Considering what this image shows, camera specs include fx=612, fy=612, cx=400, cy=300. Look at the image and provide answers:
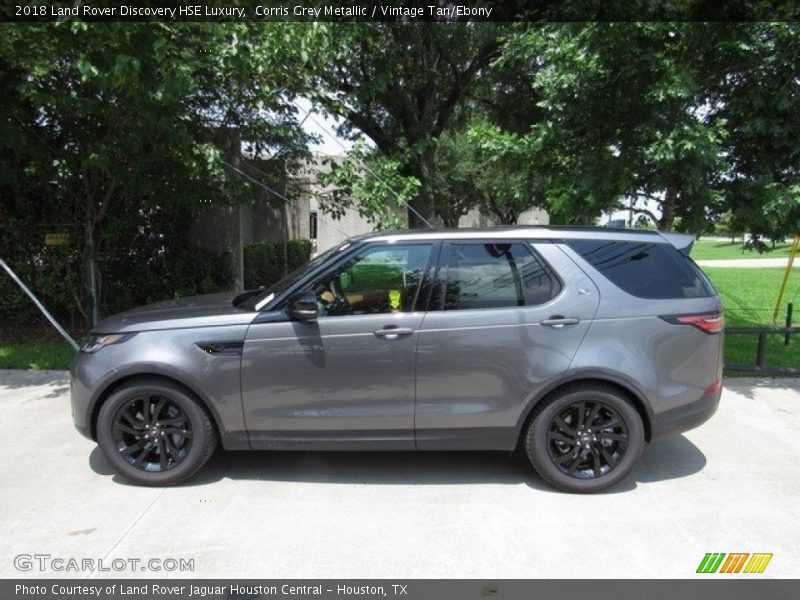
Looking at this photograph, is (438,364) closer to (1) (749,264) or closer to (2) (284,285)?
(2) (284,285)

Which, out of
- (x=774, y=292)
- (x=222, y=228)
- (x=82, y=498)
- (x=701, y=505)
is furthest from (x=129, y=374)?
(x=774, y=292)

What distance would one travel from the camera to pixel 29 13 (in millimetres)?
6023

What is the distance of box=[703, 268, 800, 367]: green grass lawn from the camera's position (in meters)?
7.96

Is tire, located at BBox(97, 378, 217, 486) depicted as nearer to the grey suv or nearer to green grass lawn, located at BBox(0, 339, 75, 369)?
the grey suv

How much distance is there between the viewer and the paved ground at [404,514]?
3287mm

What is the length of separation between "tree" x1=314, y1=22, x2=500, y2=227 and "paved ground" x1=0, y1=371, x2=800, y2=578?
25.4ft

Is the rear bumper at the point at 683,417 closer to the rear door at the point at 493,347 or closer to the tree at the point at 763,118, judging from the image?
the rear door at the point at 493,347

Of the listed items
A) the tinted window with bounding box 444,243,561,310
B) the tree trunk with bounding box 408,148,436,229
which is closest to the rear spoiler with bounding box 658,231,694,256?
the tinted window with bounding box 444,243,561,310

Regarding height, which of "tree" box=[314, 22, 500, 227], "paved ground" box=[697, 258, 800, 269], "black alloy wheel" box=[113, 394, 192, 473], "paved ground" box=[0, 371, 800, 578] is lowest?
"paved ground" box=[0, 371, 800, 578]

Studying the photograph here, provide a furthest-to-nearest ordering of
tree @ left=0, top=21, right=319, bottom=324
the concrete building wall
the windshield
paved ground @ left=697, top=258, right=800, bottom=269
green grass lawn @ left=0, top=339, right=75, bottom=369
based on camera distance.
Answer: the concrete building wall < paved ground @ left=697, top=258, right=800, bottom=269 < green grass lawn @ left=0, top=339, right=75, bottom=369 < tree @ left=0, top=21, right=319, bottom=324 < the windshield

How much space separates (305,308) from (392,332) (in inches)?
23.0

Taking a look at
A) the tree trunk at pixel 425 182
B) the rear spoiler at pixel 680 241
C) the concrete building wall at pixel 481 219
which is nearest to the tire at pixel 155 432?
the rear spoiler at pixel 680 241
